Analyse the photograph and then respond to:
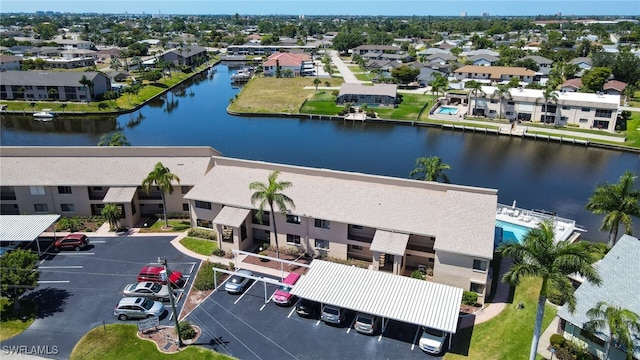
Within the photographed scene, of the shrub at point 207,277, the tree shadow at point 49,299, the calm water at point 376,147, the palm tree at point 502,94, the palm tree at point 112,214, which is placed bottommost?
the calm water at point 376,147

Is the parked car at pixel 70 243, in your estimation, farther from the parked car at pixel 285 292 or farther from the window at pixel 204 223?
the parked car at pixel 285 292

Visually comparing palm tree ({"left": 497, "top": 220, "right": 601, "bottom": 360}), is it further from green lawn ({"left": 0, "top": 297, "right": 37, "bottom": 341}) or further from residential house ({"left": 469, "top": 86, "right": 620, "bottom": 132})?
residential house ({"left": 469, "top": 86, "right": 620, "bottom": 132})

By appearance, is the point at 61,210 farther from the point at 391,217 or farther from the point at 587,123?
the point at 587,123

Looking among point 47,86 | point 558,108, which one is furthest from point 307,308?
point 47,86

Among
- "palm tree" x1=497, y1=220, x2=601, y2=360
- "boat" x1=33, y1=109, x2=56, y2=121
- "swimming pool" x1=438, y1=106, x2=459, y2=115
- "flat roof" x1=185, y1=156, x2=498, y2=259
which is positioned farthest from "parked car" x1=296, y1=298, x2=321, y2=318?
"boat" x1=33, y1=109, x2=56, y2=121

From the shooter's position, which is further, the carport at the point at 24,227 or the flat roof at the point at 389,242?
the carport at the point at 24,227

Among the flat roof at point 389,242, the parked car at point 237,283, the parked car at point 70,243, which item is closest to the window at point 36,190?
the parked car at point 70,243

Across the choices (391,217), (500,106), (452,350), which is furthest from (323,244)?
(500,106)
